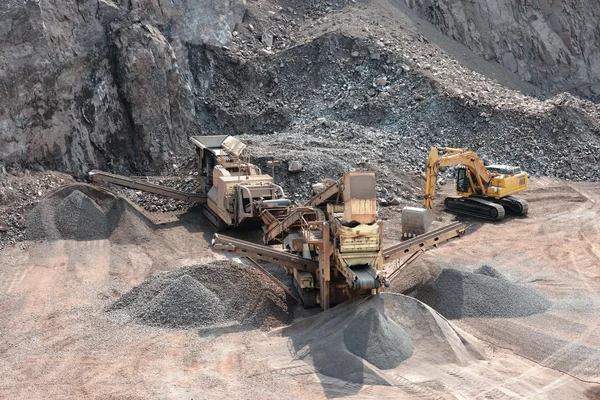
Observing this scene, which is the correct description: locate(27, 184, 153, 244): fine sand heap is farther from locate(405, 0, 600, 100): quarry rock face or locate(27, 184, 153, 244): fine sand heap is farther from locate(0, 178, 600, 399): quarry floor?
locate(405, 0, 600, 100): quarry rock face

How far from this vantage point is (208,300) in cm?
1158

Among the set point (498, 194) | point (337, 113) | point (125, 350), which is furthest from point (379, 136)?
point (125, 350)

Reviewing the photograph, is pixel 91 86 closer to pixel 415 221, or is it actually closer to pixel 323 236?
pixel 415 221

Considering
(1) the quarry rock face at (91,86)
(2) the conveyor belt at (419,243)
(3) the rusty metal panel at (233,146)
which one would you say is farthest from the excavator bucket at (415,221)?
(1) the quarry rock face at (91,86)

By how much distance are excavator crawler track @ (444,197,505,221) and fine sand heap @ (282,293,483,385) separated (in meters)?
8.11

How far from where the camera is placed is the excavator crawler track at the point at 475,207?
706 inches

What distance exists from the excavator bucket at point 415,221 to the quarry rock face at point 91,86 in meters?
8.28

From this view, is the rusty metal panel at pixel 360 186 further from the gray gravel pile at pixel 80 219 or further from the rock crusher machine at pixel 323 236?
the gray gravel pile at pixel 80 219

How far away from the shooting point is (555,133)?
72.3ft

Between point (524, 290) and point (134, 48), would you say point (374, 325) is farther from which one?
point (134, 48)

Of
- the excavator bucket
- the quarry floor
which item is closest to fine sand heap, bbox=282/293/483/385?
the quarry floor

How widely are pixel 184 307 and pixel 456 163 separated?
888 centimetres

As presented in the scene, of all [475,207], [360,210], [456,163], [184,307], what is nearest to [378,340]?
[360,210]

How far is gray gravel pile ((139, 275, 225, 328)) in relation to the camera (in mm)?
11297
